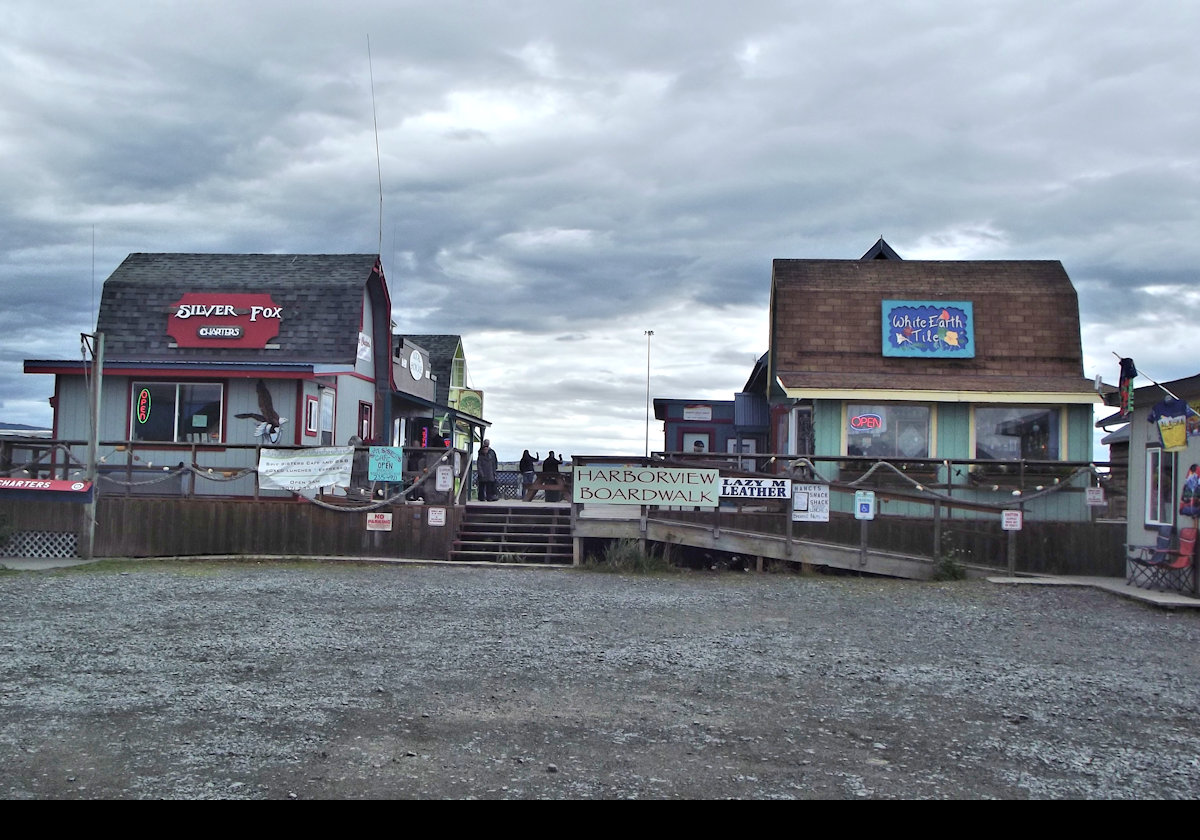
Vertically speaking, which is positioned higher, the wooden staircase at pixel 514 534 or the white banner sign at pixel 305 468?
the white banner sign at pixel 305 468

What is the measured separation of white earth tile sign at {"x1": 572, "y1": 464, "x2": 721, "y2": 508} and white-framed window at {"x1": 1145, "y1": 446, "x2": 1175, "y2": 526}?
6.48m

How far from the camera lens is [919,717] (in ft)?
25.8

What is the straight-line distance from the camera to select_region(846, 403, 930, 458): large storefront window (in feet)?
73.5

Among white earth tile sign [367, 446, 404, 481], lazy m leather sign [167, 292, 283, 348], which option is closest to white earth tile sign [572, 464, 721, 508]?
white earth tile sign [367, 446, 404, 481]

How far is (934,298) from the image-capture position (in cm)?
2391

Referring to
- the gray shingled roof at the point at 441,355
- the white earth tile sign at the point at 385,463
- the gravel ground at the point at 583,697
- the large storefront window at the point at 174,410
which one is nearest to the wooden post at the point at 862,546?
the gravel ground at the point at 583,697

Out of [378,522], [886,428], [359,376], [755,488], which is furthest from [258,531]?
[886,428]

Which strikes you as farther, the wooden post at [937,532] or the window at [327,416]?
the window at [327,416]

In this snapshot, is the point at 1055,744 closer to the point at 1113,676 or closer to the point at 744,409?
the point at 1113,676

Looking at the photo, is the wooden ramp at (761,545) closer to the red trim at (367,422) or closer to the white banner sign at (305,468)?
the white banner sign at (305,468)

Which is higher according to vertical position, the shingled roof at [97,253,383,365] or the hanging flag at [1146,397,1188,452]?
the shingled roof at [97,253,383,365]

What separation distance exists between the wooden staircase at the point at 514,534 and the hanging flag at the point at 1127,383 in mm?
9111

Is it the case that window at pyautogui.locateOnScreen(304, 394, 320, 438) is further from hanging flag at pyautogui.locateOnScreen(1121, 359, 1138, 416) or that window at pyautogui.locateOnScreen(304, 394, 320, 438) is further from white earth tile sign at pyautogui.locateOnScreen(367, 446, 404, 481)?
hanging flag at pyautogui.locateOnScreen(1121, 359, 1138, 416)

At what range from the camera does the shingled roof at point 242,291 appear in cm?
2409
